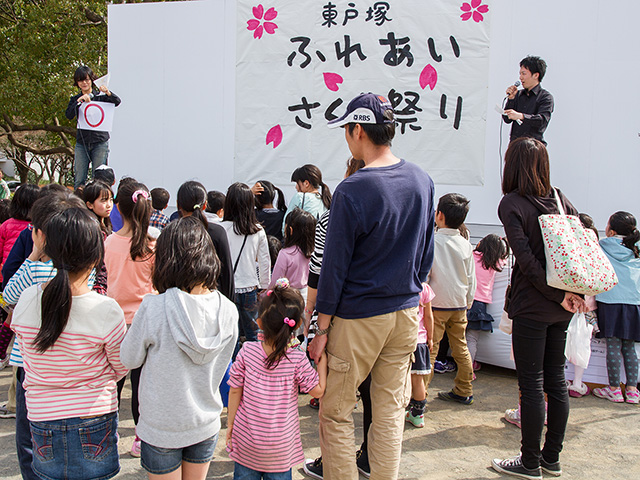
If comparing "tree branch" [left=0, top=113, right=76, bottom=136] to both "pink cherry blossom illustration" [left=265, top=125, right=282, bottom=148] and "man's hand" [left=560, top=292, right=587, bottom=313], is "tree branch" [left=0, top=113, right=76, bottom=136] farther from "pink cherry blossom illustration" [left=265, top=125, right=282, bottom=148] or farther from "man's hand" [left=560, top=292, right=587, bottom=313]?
"man's hand" [left=560, top=292, right=587, bottom=313]

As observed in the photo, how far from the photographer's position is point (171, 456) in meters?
2.08

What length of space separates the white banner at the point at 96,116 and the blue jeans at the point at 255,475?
17.7ft

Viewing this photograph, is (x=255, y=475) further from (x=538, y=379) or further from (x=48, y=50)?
(x=48, y=50)

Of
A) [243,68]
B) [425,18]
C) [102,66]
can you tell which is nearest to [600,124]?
[425,18]

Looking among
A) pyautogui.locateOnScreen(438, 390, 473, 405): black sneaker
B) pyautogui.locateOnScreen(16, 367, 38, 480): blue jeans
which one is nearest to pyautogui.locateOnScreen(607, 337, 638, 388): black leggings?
pyautogui.locateOnScreen(438, 390, 473, 405): black sneaker

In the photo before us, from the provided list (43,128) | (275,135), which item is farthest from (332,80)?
(43,128)

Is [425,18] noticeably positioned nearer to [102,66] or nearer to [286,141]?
[286,141]

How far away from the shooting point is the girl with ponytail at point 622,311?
13.9 feet

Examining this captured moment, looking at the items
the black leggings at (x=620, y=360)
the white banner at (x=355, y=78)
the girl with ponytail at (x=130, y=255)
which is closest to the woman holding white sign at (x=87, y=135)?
the white banner at (x=355, y=78)

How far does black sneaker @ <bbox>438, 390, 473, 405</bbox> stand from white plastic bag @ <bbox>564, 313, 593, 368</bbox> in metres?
0.82

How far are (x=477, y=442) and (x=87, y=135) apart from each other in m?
5.73

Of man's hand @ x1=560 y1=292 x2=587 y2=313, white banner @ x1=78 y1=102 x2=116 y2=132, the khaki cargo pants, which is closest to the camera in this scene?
the khaki cargo pants

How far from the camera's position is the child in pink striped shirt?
236cm

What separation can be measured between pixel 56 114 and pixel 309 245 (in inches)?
486
